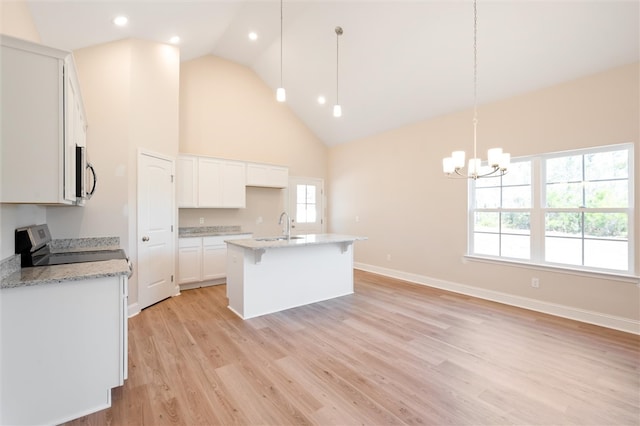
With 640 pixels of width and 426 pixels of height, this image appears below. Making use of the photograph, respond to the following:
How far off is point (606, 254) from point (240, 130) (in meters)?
5.94

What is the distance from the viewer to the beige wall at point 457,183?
3.25 meters

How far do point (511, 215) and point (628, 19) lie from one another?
2345 mm

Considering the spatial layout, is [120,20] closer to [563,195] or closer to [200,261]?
[200,261]

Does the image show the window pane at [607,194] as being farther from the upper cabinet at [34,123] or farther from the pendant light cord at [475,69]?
the upper cabinet at [34,123]

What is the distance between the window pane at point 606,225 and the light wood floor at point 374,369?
1073mm

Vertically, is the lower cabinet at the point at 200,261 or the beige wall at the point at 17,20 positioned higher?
the beige wall at the point at 17,20

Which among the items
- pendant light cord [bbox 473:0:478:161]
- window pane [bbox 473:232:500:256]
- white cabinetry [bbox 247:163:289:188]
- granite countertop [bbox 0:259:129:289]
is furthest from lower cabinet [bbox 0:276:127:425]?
window pane [bbox 473:232:500:256]

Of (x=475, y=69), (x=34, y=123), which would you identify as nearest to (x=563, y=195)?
(x=475, y=69)

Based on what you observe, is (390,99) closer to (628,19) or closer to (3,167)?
(628,19)

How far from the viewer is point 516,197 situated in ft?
13.4

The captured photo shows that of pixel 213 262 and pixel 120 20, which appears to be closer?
pixel 120 20

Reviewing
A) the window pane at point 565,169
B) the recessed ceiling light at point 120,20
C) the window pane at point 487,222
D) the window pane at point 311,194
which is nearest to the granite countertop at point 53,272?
the recessed ceiling light at point 120,20

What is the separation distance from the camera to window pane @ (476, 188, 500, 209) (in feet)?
14.1

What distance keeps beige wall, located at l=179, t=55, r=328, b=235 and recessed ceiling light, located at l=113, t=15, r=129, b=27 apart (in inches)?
74.3
